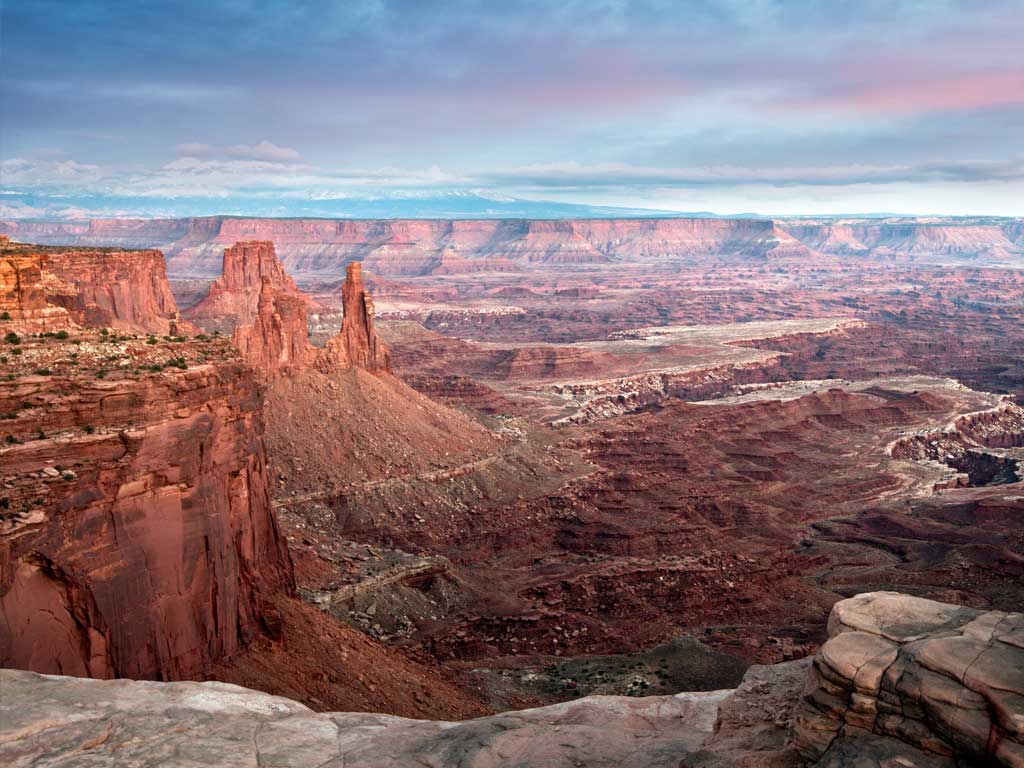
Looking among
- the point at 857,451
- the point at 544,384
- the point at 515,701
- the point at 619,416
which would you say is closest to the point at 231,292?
the point at 544,384

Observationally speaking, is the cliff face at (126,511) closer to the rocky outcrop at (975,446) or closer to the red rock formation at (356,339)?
the red rock formation at (356,339)

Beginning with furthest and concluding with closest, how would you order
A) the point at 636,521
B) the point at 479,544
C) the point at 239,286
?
the point at 239,286 < the point at 636,521 < the point at 479,544

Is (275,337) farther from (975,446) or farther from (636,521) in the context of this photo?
(975,446)

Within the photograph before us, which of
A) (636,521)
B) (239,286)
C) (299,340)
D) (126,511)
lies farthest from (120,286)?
(126,511)

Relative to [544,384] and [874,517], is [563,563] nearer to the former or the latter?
[874,517]

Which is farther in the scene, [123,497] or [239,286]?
[239,286]
